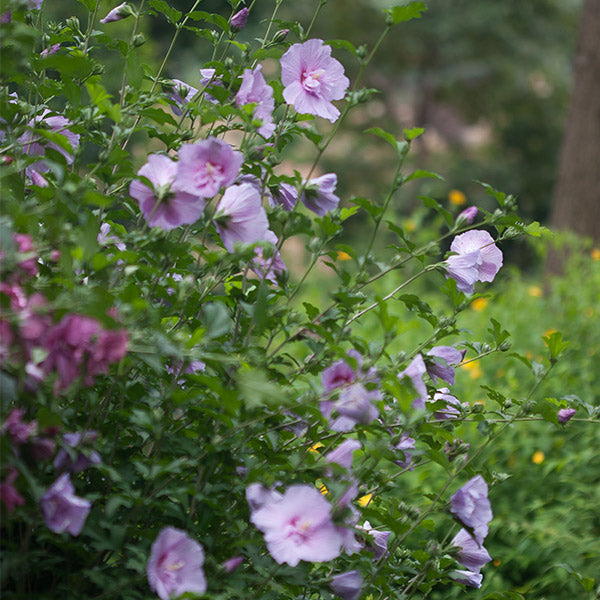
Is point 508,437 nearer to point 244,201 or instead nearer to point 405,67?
point 244,201

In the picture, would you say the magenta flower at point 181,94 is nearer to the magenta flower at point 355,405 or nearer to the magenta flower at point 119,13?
the magenta flower at point 119,13

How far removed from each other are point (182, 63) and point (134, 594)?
327 inches

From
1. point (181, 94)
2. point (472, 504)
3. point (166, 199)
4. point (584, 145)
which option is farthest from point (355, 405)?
point (584, 145)

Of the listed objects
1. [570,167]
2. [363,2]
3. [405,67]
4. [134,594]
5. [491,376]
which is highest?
[134,594]

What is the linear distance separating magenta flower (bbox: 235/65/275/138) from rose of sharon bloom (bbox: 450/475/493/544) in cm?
63

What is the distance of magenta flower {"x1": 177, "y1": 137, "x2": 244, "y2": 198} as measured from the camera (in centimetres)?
107

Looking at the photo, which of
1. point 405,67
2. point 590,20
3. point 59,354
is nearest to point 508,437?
point 59,354

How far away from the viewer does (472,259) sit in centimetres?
128

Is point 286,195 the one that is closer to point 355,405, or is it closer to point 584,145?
point 355,405

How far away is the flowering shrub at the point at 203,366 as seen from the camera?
933 millimetres

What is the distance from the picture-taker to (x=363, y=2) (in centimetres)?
1252

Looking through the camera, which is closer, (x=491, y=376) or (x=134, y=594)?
(x=134, y=594)

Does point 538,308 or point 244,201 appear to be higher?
point 244,201

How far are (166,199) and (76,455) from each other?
37cm
